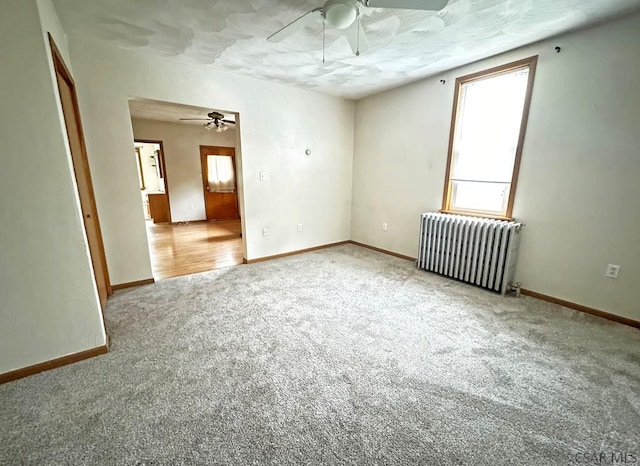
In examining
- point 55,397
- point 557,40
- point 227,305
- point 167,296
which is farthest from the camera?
point 167,296

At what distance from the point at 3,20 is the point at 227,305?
2356 mm

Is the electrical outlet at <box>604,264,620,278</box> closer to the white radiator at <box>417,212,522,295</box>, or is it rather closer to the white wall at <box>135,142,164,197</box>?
the white radiator at <box>417,212,522,295</box>

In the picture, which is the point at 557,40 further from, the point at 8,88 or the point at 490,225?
the point at 8,88

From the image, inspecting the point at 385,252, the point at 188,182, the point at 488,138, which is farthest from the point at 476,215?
the point at 188,182

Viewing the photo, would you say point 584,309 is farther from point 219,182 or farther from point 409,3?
point 219,182

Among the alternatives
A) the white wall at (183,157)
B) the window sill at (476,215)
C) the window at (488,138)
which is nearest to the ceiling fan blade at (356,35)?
the window at (488,138)

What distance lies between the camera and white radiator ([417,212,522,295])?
2.76 m

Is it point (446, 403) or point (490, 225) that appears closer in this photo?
point (446, 403)

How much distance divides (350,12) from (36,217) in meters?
2.35

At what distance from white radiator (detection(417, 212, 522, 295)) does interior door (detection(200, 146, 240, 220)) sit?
5.59 m

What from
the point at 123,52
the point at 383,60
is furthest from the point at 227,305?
the point at 383,60

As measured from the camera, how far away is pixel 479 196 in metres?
3.18

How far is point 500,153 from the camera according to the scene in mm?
2930
